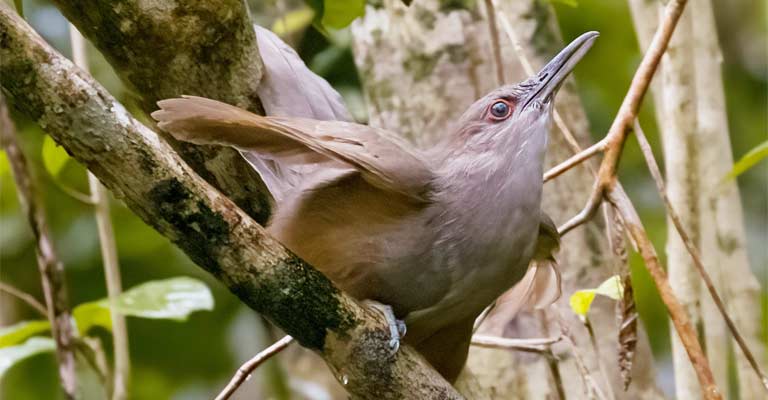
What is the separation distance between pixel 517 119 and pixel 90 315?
1331 millimetres

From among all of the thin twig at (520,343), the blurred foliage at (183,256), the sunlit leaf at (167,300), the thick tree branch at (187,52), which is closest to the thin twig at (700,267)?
the thin twig at (520,343)

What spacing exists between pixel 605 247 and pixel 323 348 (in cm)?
144

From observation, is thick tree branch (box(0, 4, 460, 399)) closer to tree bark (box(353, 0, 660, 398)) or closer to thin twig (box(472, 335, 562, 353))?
thin twig (box(472, 335, 562, 353))

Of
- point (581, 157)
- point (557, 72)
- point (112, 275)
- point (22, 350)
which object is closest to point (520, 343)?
point (581, 157)

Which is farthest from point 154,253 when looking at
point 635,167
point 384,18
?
point 635,167

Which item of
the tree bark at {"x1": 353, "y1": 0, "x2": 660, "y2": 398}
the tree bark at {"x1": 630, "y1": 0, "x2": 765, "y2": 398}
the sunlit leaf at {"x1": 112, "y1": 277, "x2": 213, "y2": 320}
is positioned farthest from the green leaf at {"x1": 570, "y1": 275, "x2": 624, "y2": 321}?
the sunlit leaf at {"x1": 112, "y1": 277, "x2": 213, "y2": 320}

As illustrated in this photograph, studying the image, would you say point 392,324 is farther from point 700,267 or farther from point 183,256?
point 183,256

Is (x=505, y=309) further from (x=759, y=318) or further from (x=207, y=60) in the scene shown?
(x=207, y=60)

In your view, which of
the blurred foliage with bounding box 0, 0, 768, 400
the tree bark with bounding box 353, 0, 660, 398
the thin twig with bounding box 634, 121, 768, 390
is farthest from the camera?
the blurred foliage with bounding box 0, 0, 768, 400

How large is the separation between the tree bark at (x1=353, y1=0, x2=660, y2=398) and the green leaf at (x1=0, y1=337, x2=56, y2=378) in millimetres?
1135

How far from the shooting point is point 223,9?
2.01m

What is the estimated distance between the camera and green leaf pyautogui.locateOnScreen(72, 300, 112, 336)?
2772 millimetres

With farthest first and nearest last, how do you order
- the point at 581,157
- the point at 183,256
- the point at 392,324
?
the point at 183,256 → the point at 581,157 → the point at 392,324

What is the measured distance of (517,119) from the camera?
7.23ft
